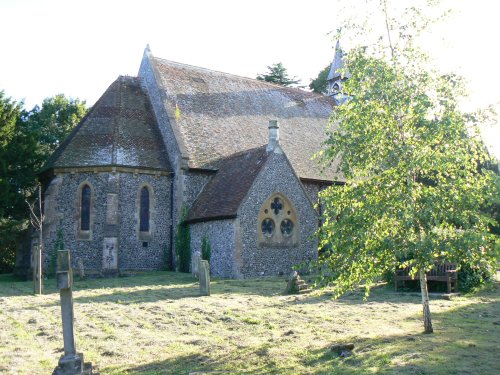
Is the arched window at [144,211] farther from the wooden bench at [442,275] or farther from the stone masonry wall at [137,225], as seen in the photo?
the wooden bench at [442,275]

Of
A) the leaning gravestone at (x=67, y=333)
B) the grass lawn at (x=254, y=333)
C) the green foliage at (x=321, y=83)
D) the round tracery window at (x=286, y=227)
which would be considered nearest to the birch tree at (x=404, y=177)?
the grass lawn at (x=254, y=333)

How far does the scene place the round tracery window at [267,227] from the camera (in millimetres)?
22750

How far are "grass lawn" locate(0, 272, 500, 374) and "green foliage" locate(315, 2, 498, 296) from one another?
4.56 feet

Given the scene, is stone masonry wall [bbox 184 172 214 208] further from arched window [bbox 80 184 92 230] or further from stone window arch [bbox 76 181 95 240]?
arched window [bbox 80 184 92 230]

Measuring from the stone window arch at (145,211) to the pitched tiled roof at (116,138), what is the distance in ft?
3.77

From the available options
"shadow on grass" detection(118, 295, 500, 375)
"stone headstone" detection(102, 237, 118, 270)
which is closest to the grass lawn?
"shadow on grass" detection(118, 295, 500, 375)

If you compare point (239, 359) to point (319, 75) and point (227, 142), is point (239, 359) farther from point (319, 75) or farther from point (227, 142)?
point (319, 75)

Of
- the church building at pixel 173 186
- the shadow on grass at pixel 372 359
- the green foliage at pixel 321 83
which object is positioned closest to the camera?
the shadow on grass at pixel 372 359

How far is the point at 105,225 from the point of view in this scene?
23609 mm

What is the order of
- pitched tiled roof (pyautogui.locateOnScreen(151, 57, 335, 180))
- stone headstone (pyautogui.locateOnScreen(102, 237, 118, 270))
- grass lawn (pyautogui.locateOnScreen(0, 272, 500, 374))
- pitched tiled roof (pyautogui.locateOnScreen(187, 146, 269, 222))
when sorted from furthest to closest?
pitched tiled roof (pyautogui.locateOnScreen(151, 57, 335, 180)) → stone headstone (pyautogui.locateOnScreen(102, 237, 118, 270)) → pitched tiled roof (pyautogui.locateOnScreen(187, 146, 269, 222)) → grass lawn (pyautogui.locateOnScreen(0, 272, 500, 374))

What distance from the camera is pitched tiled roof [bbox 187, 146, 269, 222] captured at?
2233 centimetres

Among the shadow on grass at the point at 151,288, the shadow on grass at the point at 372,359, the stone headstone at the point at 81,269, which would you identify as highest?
A: the stone headstone at the point at 81,269

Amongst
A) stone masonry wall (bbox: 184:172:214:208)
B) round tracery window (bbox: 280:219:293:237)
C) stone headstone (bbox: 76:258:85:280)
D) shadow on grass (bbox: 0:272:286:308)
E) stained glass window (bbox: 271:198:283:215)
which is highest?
stone masonry wall (bbox: 184:172:214:208)

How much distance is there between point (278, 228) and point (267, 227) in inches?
20.9
